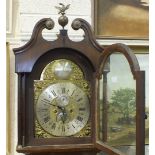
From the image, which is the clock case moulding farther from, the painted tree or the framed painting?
the framed painting

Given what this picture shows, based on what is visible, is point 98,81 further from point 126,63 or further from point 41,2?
point 41,2

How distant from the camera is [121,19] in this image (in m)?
1.68

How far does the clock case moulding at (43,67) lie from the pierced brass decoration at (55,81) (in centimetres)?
2

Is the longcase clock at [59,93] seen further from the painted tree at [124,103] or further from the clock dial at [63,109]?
the painted tree at [124,103]

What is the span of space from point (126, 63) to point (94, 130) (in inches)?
13.5

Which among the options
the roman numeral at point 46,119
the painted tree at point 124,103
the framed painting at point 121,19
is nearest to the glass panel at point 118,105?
the painted tree at point 124,103

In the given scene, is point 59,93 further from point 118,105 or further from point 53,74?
point 118,105

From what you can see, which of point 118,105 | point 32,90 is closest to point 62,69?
point 32,90

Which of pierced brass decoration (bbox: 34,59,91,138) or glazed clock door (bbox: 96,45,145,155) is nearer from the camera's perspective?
glazed clock door (bbox: 96,45,145,155)

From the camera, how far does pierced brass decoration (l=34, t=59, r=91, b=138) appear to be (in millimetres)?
1286

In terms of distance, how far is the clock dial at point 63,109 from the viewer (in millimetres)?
1288

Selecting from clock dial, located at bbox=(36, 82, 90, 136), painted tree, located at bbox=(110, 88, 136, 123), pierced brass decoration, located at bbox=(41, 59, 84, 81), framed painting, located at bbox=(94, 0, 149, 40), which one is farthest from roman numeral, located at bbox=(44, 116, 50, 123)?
framed painting, located at bbox=(94, 0, 149, 40)

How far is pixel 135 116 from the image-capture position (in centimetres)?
102
